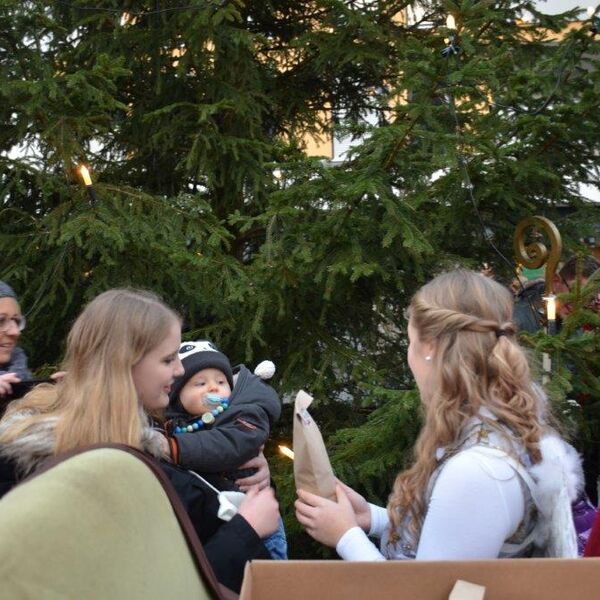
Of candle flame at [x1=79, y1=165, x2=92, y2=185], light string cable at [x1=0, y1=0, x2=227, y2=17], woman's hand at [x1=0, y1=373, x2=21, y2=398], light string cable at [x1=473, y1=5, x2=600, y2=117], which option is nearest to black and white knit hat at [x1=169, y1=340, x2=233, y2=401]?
woman's hand at [x1=0, y1=373, x2=21, y2=398]

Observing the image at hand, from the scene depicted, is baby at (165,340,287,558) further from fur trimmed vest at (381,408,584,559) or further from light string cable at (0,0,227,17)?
light string cable at (0,0,227,17)

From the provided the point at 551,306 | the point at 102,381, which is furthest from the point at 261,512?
the point at 551,306

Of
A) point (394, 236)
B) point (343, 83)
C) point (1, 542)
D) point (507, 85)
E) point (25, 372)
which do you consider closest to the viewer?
point (1, 542)

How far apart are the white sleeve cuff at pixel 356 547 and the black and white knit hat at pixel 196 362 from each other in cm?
100

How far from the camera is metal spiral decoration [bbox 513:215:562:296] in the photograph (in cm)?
363

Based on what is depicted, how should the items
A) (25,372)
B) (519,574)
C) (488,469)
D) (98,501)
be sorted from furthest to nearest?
(25,372)
(488,469)
(519,574)
(98,501)

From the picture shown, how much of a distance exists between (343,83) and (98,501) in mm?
4872

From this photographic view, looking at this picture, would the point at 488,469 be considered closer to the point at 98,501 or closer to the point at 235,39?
the point at 98,501

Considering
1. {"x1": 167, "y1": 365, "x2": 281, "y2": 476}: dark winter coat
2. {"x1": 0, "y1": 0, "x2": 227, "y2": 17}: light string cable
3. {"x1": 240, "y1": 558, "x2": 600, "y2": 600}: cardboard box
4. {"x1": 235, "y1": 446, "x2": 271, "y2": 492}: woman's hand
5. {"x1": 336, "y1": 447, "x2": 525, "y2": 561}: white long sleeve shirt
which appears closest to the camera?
{"x1": 240, "y1": 558, "x2": 600, "y2": 600}: cardboard box

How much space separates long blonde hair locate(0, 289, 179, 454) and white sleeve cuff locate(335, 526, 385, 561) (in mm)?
544

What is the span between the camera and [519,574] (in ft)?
4.14

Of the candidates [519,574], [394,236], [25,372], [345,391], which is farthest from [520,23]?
[519,574]

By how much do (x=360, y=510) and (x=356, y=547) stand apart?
0.36 m

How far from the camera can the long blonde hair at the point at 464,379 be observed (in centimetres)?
187
